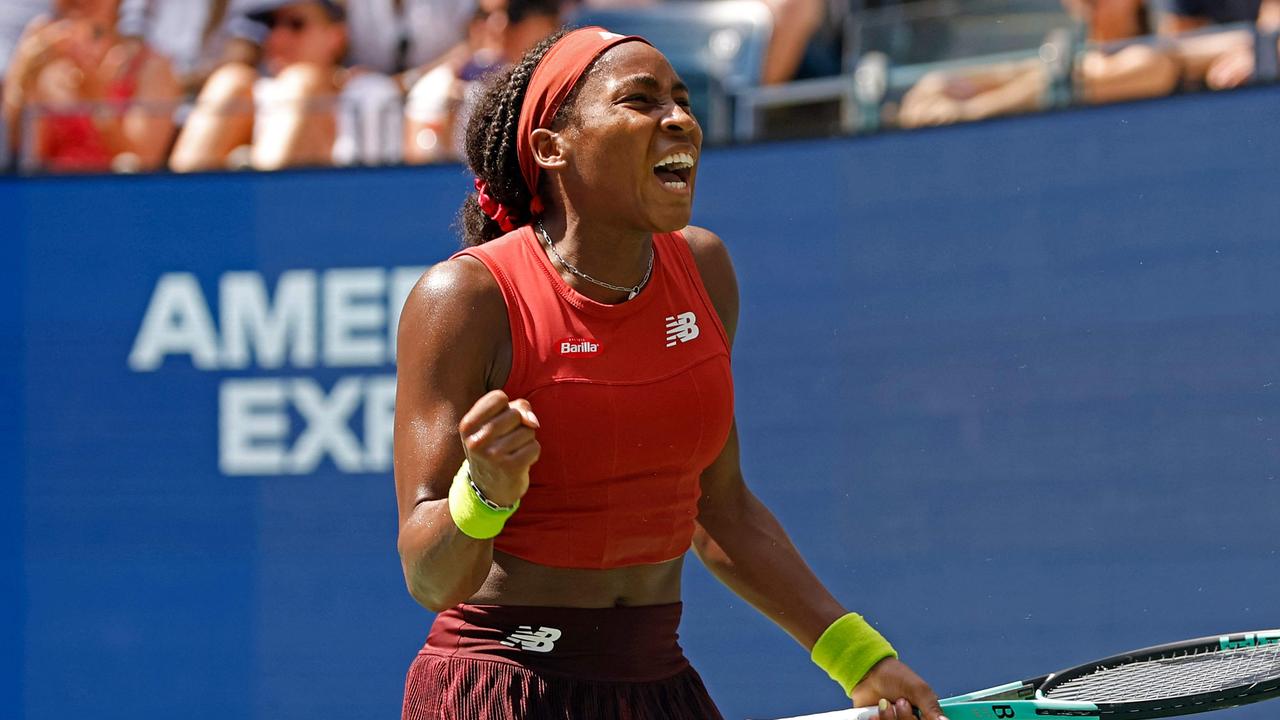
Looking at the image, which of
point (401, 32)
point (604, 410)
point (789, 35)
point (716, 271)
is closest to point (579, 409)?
point (604, 410)

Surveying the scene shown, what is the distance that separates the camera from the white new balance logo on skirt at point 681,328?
2539 mm

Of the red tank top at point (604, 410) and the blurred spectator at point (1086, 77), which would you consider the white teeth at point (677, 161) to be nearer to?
the red tank top at point (604, 410)

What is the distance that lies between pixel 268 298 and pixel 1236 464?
3.16 metres

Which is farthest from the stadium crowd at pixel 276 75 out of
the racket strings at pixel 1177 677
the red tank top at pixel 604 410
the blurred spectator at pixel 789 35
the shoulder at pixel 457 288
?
the shoulder at pixel 457 288

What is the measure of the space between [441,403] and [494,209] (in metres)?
0.45

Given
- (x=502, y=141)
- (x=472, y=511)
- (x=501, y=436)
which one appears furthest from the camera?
(x=502, y=141)

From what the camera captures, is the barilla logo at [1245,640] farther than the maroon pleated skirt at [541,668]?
Yes

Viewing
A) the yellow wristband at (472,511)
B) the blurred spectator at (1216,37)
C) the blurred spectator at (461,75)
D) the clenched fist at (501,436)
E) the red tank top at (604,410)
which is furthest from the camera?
the blurred spectator at (461,75)

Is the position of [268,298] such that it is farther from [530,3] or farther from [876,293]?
[876,293]

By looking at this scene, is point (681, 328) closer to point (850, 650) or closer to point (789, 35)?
point (850, 650)

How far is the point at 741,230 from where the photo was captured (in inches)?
224

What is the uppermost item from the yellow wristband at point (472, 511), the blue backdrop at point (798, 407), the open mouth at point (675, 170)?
the open mouth at point (675, 170)

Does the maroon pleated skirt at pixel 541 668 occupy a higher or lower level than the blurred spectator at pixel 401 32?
lower

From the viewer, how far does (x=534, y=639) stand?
2.46m
